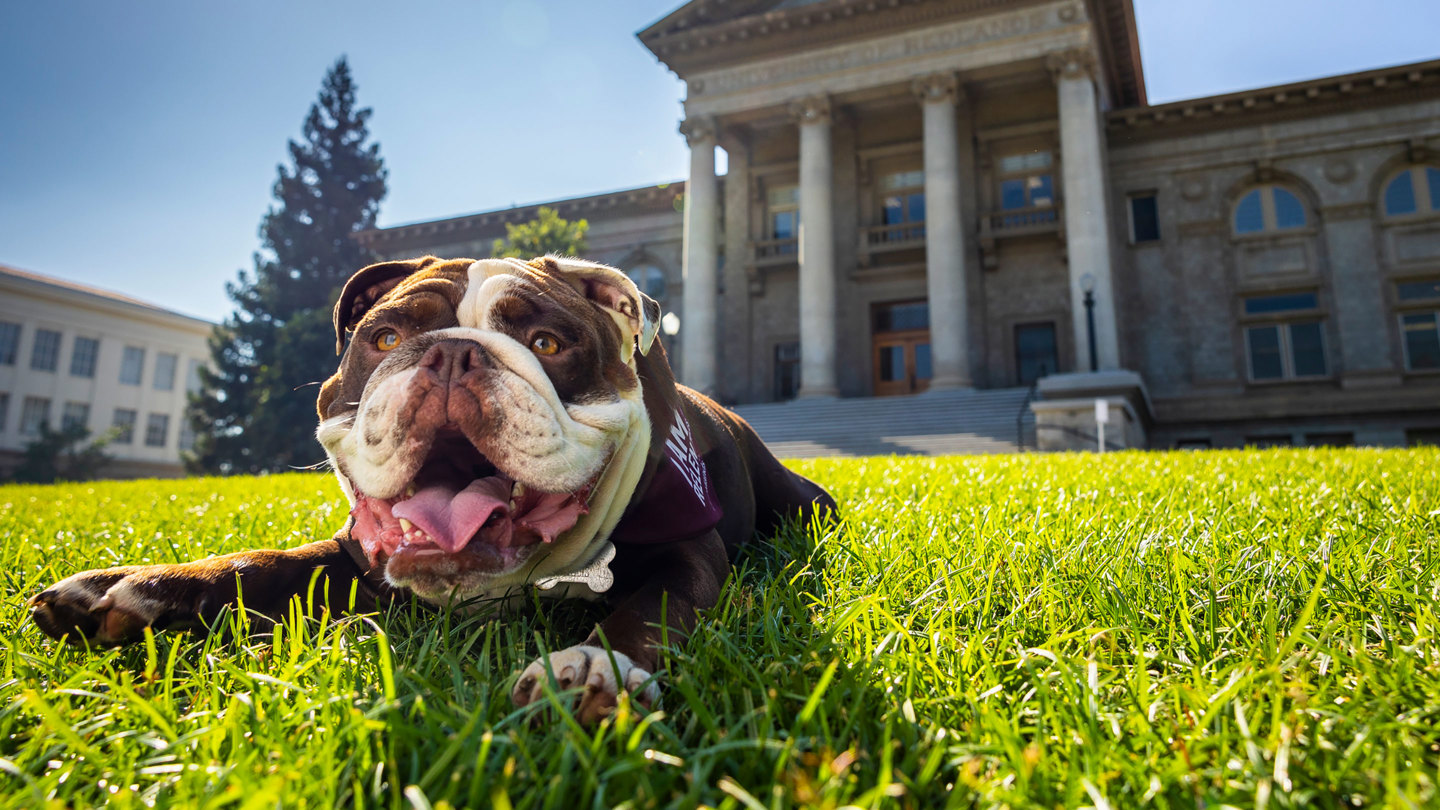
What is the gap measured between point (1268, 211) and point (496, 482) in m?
29.8

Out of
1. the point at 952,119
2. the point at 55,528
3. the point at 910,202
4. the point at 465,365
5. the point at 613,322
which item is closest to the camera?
the point at 465,365

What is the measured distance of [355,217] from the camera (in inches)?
1419

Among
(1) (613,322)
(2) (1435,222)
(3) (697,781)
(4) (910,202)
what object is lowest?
(3) (697,781)

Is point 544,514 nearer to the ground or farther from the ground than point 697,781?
farther from the ground

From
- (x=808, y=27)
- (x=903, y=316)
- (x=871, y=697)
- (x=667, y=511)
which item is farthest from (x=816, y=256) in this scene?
(x=871, y=697)

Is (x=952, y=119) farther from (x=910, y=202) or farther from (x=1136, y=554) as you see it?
(x=1136, y=554)

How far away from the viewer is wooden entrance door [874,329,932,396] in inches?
1035

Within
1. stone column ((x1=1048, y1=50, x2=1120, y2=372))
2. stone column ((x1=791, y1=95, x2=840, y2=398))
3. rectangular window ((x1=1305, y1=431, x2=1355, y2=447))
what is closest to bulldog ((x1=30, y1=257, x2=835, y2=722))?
stone column ((x1=1048, y1=50, x2=1120, y2=372))

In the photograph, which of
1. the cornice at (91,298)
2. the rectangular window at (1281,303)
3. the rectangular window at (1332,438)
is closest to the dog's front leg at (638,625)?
the rectangular window at (1332,438)

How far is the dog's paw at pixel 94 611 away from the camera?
6.33 feet

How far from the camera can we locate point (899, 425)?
18.9 metres

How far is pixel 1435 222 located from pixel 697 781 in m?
31.3

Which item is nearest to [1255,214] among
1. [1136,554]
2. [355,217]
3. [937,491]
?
[937,491]

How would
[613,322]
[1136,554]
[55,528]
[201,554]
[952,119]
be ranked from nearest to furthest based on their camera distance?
1. [613,322]
2. [1136,554]
3. [201,554]
4. [55,528]
5. [952,119]
